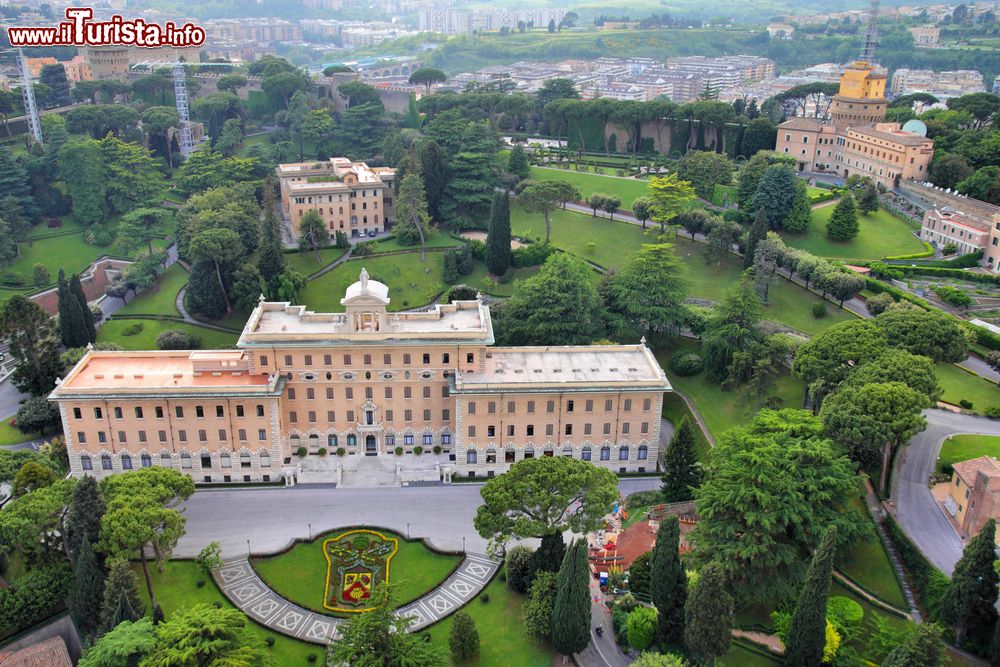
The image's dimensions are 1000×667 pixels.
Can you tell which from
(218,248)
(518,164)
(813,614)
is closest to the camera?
(813,614)

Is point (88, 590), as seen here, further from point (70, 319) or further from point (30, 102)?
point (30, 102)

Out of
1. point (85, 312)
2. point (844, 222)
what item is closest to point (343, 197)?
point (85, 312)

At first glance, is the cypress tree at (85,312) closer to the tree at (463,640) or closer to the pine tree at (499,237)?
the pine tree at (499,237)

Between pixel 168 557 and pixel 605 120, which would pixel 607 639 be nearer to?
pixel 168 557

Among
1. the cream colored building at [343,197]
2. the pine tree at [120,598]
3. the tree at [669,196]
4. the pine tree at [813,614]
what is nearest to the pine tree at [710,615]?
the pine tree at [813,614]

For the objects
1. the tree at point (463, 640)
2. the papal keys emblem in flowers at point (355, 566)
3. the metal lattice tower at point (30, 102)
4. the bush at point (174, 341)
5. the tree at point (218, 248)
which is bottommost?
the papal keys emblem in flowers at point (355, 566)

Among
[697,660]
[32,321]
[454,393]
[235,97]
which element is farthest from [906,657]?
[235,97]
